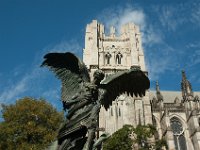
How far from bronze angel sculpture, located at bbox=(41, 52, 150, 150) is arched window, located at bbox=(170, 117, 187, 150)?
3765 centimetres

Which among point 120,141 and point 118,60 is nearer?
point 120,141

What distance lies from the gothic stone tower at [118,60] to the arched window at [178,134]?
5859 mm

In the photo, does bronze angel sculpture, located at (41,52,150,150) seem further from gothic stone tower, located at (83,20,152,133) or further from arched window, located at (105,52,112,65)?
arched window, located at (105,52,112,65)

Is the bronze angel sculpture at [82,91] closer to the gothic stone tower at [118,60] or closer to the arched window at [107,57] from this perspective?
the gothic stone tower at [118,60]

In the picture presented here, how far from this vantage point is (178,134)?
42.1 metres

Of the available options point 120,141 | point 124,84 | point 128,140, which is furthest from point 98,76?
point 128,140

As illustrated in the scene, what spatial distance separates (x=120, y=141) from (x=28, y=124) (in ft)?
26.4

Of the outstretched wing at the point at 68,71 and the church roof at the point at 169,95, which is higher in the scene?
the church roof at the point at 169,95

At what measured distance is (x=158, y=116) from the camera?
42531 millimetres

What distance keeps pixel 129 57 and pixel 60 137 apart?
4056cm

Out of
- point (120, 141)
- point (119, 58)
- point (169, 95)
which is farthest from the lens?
point (169, 95)

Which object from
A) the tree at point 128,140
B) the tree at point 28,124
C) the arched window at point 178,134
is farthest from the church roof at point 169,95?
the tree at point 28,124

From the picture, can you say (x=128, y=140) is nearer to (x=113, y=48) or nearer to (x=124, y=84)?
(x=124, y=84)

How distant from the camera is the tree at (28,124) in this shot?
20547mm
